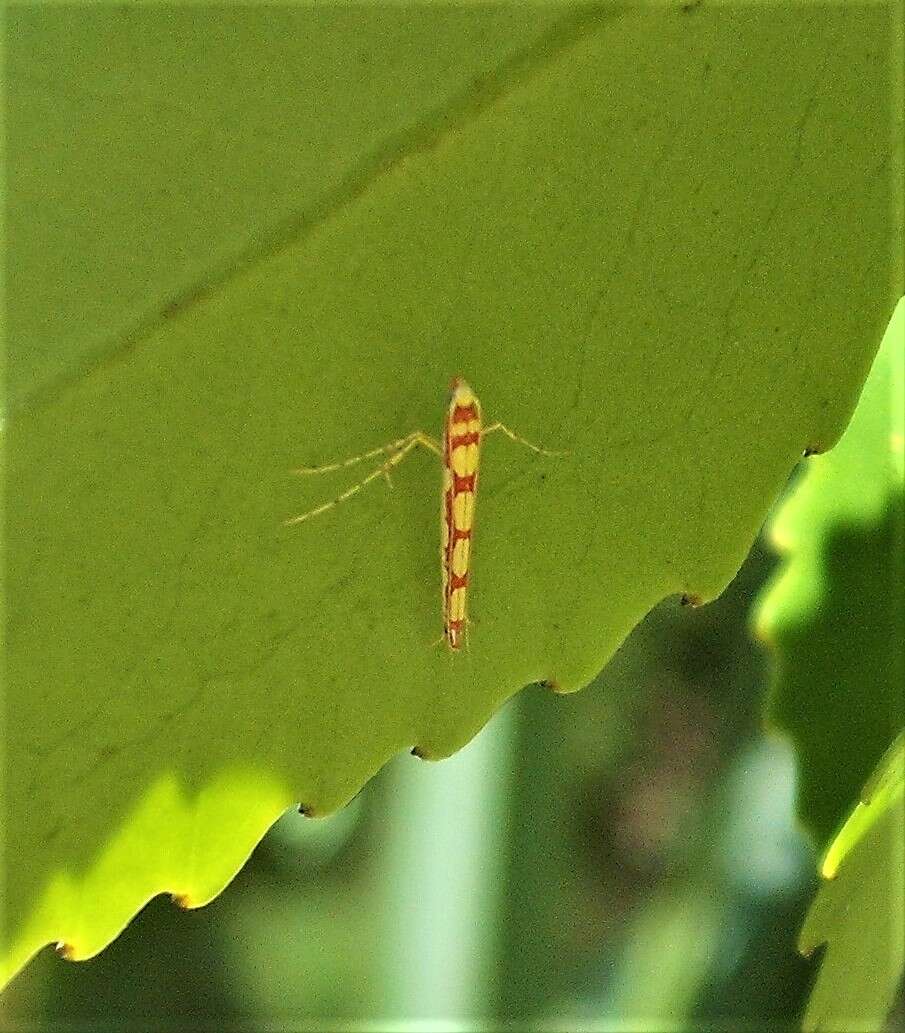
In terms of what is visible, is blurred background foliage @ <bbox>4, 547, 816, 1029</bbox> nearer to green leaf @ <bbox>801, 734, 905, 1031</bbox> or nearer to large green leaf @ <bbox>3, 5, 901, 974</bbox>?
green leaf @ <bbox>801, 734, 905, 1031</bbox>

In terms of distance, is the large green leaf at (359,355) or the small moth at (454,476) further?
the small moth at (454,476)

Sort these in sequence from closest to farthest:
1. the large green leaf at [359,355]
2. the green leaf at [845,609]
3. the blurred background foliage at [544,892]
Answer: the large green leaf at [359,355] < the green leaf at [845,609] < the blurred background foliage at [544,892]

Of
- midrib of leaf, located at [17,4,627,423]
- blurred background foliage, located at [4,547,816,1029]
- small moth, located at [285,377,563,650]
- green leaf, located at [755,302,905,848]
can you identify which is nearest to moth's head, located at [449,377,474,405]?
small moth, located at [285,377,563,650]

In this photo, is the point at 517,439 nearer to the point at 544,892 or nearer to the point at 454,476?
the point at 454,476

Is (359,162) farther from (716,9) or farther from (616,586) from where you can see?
(616,586)

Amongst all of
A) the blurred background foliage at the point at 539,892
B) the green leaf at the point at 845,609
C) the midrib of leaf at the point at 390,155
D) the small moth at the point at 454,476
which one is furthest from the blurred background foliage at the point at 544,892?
the midrib of leaf at the point at 390,155

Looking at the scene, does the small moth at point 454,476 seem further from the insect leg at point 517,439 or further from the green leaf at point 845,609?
the green leaf at point 845,609

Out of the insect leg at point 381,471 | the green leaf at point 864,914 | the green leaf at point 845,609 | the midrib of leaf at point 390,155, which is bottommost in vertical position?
the green leaf at point 864,914
